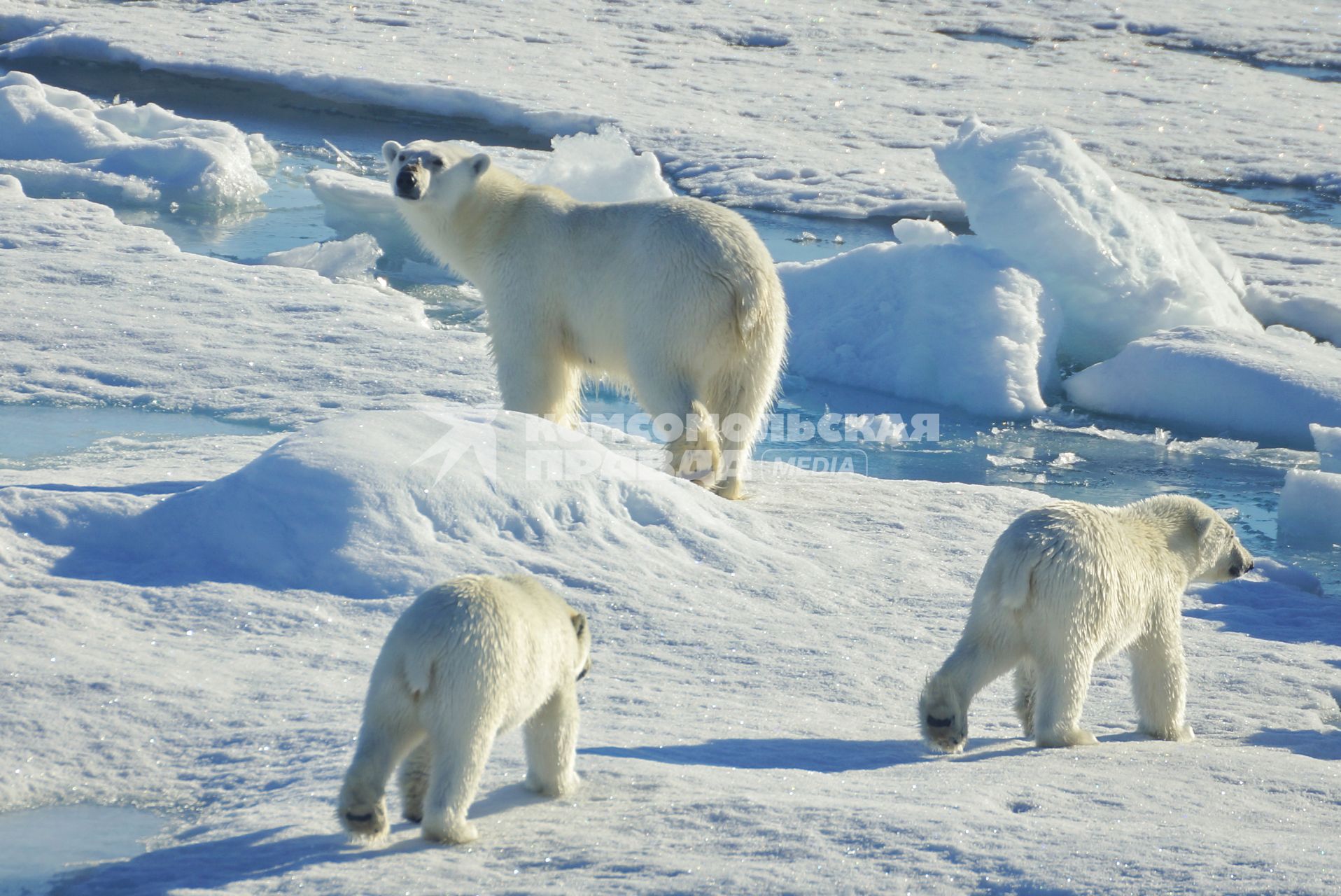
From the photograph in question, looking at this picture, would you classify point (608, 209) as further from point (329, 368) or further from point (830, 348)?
point (830, 348)

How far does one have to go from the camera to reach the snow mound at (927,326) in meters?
7.43

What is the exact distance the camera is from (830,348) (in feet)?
26.1

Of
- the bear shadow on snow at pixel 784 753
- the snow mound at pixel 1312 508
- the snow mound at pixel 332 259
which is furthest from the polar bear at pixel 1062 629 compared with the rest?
the snow mound at pixel 332 259

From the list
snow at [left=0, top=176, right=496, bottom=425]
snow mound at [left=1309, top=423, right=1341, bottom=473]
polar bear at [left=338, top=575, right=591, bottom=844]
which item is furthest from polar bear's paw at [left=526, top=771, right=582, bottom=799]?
snow mound at [left=1309, top=423, right=1341, bottom=473]

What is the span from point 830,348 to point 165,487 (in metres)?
4.42

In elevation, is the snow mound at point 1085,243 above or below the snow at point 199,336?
above

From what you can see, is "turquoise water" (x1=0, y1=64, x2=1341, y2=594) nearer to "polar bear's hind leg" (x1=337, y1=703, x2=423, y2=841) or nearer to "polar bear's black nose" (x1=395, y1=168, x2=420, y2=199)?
"polar bear's black nose" (x1=395, y1=168, x2=420, y2=199)

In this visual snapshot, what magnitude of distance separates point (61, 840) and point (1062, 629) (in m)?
2.17

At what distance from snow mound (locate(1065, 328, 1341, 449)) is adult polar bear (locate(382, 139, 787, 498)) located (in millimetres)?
3024

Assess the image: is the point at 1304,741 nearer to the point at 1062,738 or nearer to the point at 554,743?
the point at 1062,738

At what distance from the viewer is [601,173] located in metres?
9.05

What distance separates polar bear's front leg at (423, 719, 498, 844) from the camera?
2389mm

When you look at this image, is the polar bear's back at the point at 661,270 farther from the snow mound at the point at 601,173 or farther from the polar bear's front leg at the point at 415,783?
the snow mound at the point at 601,173

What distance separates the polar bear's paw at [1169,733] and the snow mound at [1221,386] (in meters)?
4.08
